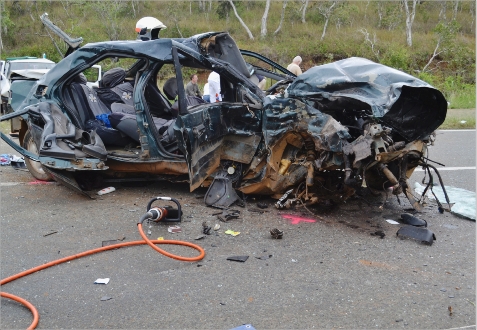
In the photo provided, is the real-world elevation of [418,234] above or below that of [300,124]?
below

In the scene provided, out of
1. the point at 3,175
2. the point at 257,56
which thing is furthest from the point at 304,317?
the point at 3,175

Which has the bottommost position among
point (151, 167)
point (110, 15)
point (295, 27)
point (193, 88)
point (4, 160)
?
point (4, 160)

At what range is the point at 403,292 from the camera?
348 centimetres

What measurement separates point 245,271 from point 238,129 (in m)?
1.80

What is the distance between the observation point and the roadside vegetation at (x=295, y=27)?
26.8 metres

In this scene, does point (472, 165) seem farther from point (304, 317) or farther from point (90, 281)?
point (90, 281)

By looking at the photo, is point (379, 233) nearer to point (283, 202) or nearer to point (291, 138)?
point (283, 202)

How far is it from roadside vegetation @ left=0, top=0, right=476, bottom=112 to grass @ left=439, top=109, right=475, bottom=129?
34.2ft

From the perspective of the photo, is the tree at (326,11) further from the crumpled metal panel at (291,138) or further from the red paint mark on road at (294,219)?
the red paint mark on road at (294,219)

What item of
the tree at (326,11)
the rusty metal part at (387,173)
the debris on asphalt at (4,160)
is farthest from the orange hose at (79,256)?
the tree at (326,11)

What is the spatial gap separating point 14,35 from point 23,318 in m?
32.8

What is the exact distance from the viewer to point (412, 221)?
4879 millimetres

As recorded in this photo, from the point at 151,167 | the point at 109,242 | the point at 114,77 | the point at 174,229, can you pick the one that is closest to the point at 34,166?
the point at 114,77

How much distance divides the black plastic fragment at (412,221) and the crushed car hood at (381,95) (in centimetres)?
83
